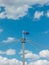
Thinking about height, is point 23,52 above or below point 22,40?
below

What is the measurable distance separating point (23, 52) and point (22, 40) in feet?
26.1

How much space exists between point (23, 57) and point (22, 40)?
10939 mm

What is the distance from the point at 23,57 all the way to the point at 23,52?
3437mm

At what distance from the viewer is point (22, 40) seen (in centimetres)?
9950

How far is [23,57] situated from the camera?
98562 mm

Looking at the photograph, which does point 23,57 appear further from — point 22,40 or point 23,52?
point 22,40

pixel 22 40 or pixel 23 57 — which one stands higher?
pixel 22 40

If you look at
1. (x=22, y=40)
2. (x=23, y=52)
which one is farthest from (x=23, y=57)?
(x=22, y=40)

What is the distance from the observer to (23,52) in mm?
100250
